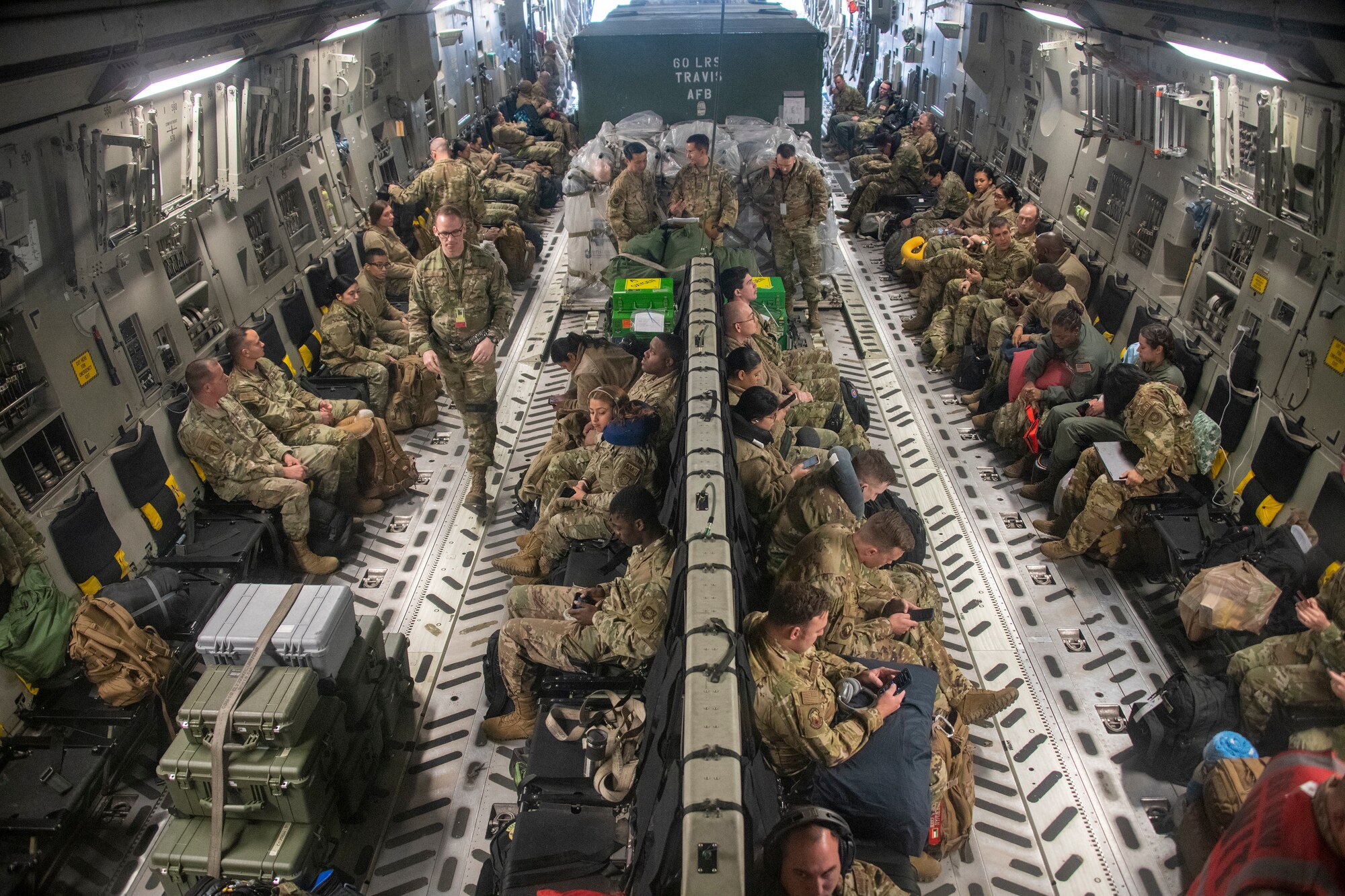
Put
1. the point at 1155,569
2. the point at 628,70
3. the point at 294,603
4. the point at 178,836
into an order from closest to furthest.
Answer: the point at 178,836, the point at 294,603, the point at 1155,569, the point at 628,70

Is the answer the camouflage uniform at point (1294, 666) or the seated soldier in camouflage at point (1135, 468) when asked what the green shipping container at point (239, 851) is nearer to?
the camouflage uniform at point (1294, 666)

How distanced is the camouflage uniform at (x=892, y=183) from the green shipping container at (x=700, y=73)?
1.85m

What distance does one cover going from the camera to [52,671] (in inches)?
148

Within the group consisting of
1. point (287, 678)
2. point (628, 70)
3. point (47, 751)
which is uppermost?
point (628, 70)

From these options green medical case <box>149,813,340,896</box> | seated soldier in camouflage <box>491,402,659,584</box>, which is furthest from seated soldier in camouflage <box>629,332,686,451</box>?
green medical case <box>149,813,340,896</box>

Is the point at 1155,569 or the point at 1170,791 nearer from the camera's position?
the point at 1170,791

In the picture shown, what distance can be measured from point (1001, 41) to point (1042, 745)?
7945 millimetres

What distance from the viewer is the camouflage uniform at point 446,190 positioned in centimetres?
885

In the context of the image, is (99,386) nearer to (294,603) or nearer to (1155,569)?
(294,603)

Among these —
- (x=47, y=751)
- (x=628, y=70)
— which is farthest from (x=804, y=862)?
(x=628, y=70)

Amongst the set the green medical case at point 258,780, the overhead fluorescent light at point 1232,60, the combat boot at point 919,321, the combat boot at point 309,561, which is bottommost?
the combat boot at point 309,561

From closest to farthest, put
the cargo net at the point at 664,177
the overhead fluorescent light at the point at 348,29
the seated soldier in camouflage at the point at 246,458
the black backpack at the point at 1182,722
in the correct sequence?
the black backpack at the point at 1182,722 < the seated soldier in camouflage at the point at 246,458 < the overhead fluorescent light at the point at 348,29 < the cargo net at the point at 664,177

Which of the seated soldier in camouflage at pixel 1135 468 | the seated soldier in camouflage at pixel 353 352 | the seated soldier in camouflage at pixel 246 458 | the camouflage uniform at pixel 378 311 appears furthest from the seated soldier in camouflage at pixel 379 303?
the seated soldier in camouflage at pixel 1135 468

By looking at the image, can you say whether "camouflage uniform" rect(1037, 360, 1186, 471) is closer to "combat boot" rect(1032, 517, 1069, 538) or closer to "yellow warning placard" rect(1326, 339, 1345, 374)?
"combat boot" rect(1032, 517, 1069, 538)
